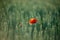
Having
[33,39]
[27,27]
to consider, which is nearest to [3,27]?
[27,27]

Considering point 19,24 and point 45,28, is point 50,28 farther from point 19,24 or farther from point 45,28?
point 19,24

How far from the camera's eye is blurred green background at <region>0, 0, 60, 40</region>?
1.50 metres

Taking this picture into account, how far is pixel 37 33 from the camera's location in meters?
1.51

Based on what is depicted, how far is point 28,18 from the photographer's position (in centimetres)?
154

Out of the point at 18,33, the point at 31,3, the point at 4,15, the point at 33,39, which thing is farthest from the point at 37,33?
the point at 4,15

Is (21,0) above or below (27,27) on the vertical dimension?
above

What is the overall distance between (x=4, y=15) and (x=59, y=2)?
0.71 metres

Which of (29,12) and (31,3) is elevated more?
(31,3)

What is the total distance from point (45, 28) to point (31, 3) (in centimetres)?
35

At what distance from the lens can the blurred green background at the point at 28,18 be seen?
1497 mm

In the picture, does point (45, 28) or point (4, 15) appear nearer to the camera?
point (45, 28)

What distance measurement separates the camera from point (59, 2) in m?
1.52

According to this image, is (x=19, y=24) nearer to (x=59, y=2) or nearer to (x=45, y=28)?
(x=45, y=28)

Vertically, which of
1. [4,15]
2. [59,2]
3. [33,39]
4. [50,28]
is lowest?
[33,39]
